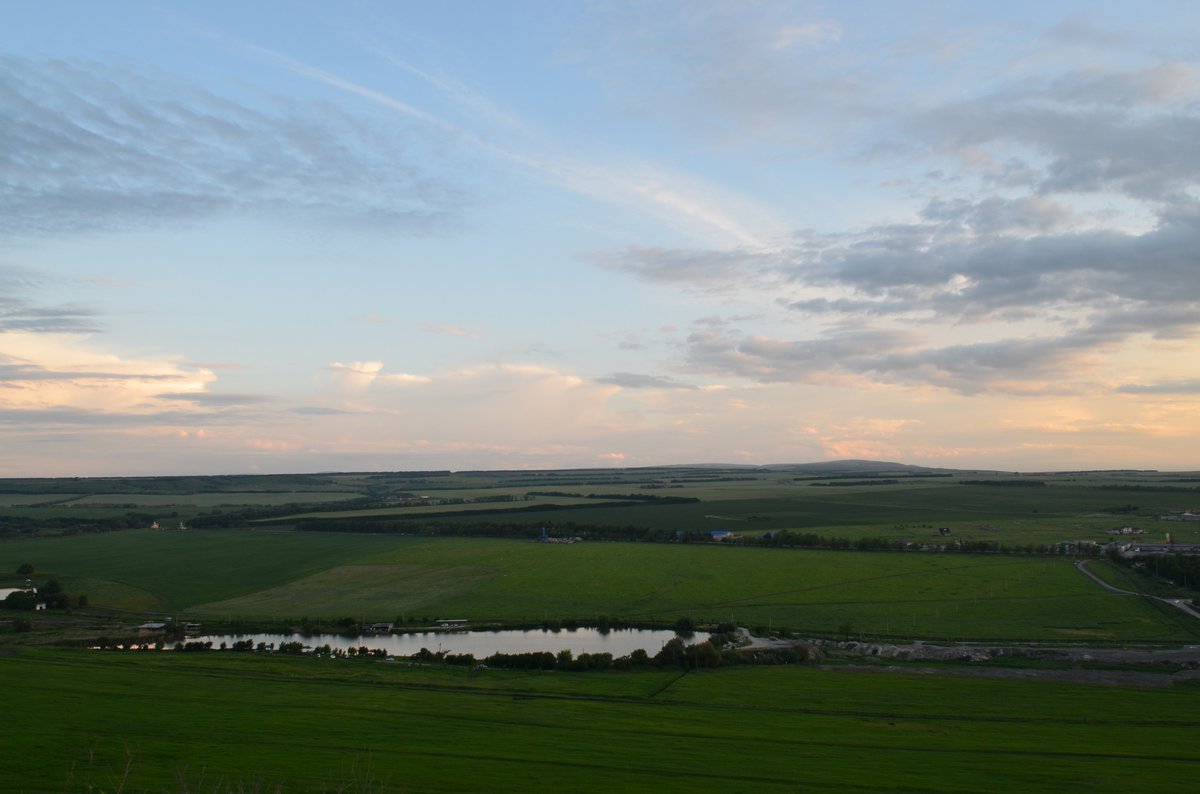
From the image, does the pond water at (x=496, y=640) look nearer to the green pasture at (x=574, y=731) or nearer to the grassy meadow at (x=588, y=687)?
the grassy meadow at (x=588, y=687)

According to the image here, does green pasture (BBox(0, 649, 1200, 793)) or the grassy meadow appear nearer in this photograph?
green pasture (BBox(0, 649, 1200, 793))

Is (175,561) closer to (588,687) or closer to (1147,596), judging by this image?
(588,687)

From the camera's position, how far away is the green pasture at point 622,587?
59.4m

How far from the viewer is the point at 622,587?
7475cm

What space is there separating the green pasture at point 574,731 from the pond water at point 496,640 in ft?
25.5

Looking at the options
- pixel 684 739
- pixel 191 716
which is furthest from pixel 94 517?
pixel 684 739

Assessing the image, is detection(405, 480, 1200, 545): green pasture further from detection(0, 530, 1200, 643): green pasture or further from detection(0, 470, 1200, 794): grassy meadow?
detection(0, 530, 1200, 643): green pasture

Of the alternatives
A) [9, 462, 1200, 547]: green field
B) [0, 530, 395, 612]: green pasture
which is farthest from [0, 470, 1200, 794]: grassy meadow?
[9, 462, 1200, 547]: green field

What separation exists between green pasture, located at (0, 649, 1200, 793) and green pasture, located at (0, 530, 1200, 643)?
14991 millimetres

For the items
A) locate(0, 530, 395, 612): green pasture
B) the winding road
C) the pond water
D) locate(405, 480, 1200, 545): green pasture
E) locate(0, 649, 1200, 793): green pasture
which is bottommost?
the pond water

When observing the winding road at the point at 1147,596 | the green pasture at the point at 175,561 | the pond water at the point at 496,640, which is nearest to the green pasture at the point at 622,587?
the green pasture at the point at 175,561

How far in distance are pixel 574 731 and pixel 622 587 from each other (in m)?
38.9

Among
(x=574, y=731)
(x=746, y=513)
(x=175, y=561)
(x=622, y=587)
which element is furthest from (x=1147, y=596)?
(x=175, y=561)

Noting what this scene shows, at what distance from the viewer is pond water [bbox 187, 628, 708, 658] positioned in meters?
55.8
